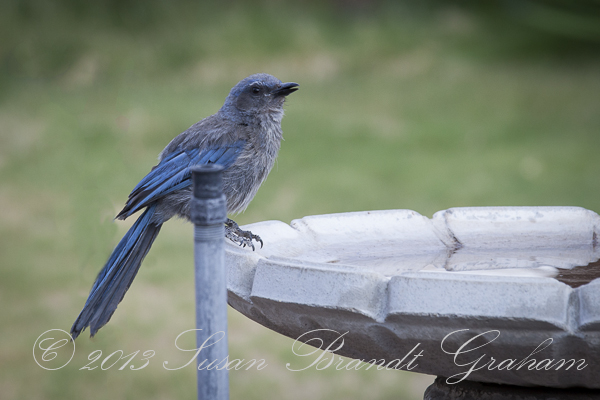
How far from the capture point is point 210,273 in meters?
1.75

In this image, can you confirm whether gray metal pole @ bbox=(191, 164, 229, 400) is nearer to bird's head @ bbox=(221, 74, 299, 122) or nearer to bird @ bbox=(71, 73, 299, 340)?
bird @ bbox=(71, 73, 299, 340)

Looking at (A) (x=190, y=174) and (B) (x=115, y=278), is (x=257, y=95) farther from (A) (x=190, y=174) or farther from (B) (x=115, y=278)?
(B) (x=115, y=278)

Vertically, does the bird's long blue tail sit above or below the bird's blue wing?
below

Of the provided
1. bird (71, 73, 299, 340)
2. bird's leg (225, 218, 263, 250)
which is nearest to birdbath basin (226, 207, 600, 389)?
bird's leg (225, 218, 263, 250)

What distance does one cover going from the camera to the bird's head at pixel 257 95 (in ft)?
11.0

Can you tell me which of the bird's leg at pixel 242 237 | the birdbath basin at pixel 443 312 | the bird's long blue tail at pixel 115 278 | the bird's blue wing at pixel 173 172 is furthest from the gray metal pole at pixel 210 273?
the bird's blue wing at pixel 173 172

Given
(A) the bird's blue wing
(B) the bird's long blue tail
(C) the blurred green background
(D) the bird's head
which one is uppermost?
(C) the blurred green background

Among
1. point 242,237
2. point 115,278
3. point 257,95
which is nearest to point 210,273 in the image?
point 242,237

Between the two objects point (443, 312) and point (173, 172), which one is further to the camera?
point (173, 172)

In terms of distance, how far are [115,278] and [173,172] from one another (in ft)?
1.77

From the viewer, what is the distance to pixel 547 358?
1.80 meters

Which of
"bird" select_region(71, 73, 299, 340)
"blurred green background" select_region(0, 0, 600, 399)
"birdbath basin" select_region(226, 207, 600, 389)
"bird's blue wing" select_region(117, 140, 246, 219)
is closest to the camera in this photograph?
"birdbath basin" select_region(226, 207, 600, 389)

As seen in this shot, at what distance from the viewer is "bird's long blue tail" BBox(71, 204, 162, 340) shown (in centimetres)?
275

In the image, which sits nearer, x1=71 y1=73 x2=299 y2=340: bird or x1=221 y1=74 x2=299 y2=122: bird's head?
x1=71 y1=73 x2=299 y2=340: bird
